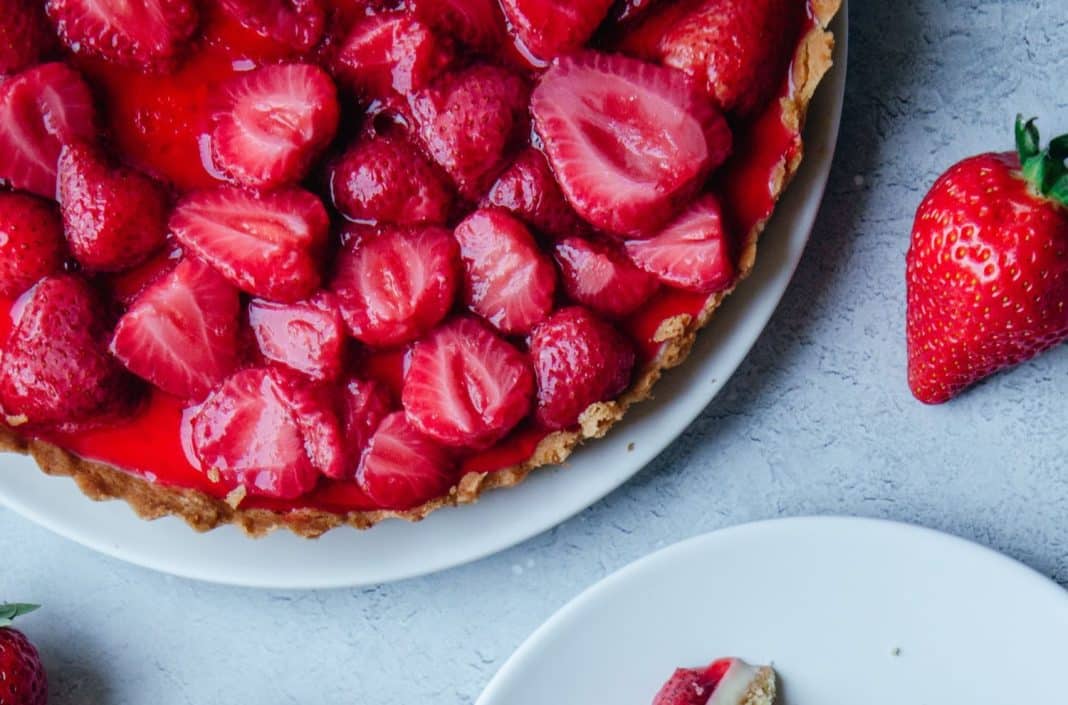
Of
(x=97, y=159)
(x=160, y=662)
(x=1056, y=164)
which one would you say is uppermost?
(x=1056, y=164)

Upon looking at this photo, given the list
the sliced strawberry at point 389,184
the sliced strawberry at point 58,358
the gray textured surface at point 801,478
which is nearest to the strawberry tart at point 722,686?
the gray textured surface at point 801,478

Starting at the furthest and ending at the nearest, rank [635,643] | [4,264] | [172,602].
Answer: [172,602]
[635,643]
[4,264]

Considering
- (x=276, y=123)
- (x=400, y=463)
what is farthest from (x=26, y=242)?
(x=400, y=463)

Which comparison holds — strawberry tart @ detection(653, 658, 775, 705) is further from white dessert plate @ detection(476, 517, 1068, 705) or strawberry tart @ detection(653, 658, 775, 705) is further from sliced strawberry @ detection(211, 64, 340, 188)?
sliced strawberry @ detection(211, 64, 340, 188)

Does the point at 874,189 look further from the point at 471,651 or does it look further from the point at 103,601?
the point at 103,601

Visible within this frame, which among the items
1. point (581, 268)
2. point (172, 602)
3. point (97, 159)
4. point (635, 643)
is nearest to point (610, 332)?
point (581, 268)

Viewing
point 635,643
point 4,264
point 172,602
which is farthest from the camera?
point 172,602

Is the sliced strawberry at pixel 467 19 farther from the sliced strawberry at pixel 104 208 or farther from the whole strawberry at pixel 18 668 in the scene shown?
the whole strawberry at pixel 18 668
